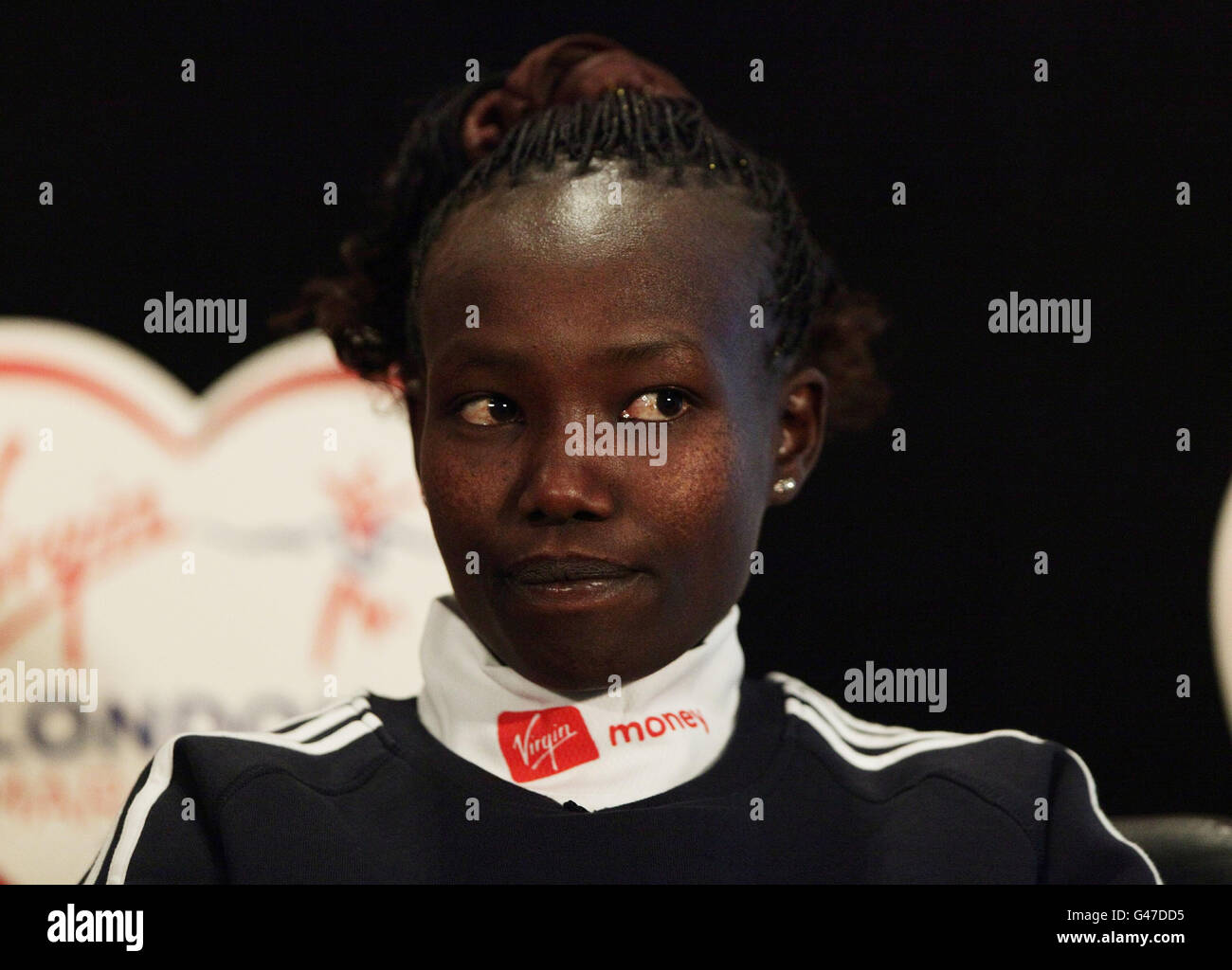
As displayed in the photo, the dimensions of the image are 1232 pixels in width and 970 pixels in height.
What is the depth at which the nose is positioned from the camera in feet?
3.36

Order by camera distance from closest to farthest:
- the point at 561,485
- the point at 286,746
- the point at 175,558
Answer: the point at 561,485 → the point at 286,746 → the point at 175,558

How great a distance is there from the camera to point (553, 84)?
1.23 m

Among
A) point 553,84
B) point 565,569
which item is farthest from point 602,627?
point 553,84

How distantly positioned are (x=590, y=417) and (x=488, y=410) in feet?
0.31

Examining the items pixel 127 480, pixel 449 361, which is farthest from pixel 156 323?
pixel 449 361

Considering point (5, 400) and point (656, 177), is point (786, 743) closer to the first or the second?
point (656, 177)

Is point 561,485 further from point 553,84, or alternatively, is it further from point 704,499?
point 553,84

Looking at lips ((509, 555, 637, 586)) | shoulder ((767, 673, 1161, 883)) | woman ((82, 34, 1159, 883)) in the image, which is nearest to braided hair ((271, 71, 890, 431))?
woman ((82, 34, 1159, 883))

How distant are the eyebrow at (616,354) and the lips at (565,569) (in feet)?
0.47

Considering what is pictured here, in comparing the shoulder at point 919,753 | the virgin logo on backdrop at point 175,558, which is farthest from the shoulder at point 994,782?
the virgin logo on backdrop at point 175,558

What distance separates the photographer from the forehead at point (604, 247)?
1064mm

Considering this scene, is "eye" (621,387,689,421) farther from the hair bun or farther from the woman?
the hair bun

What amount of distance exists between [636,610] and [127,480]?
2.21ft
